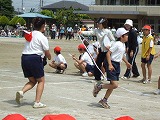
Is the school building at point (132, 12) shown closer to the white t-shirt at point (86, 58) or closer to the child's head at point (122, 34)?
the white t-shirt at point (86, 58)

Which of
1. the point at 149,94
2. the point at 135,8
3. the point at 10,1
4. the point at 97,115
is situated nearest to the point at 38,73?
the point at 97,115

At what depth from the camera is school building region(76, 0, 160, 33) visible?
6562cm

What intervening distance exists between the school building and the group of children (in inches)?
2028

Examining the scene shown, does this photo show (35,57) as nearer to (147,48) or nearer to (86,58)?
(147,48)

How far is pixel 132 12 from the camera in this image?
65125 mm

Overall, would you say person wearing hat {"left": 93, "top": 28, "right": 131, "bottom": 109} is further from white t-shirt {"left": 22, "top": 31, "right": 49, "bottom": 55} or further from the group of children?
white t-shirt {"left": 22, "top": 31, "right": 49, "bottom": 55}

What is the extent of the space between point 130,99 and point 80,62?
439cm

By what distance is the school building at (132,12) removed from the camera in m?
65.6

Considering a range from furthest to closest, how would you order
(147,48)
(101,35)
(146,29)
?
(147,48)
(146,29)
(101,35)

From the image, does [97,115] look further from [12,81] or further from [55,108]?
[12,81]

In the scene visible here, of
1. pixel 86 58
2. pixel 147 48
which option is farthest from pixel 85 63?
pixel 147 48

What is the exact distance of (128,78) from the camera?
14.1 meters

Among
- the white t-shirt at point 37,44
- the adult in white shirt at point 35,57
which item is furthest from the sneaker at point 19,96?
the white t-shirt at point 37,44

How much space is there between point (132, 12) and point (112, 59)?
57351 mm
